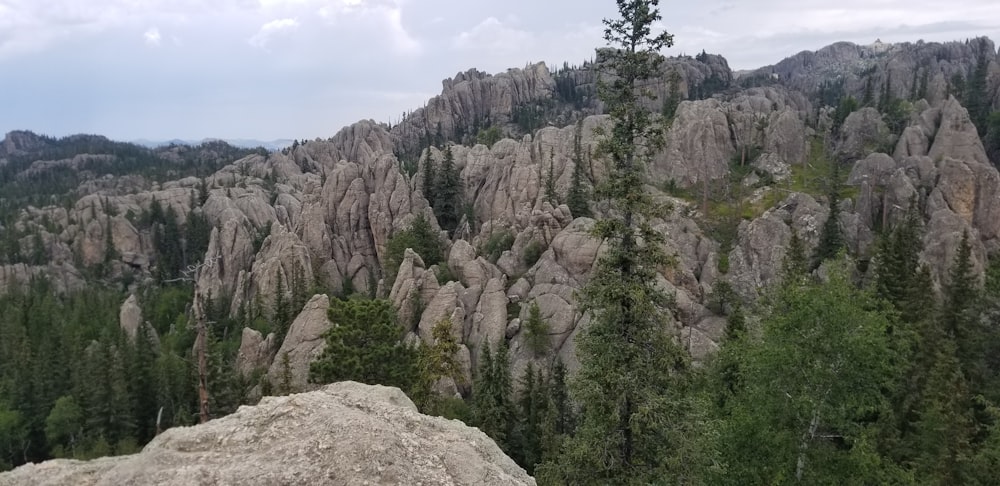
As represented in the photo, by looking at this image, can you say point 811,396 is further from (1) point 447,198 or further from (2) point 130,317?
(2) point 130,317

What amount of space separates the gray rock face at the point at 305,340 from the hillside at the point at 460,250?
0.18 metres

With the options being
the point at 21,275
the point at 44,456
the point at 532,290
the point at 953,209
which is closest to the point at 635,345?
the point at 532,290

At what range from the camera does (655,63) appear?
1731 centimetres

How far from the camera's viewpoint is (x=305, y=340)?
48125mm

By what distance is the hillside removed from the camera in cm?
4678

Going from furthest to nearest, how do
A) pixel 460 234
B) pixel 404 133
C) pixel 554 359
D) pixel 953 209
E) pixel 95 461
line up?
pixel 404 133
pixel 460 234
pixel 953 209
pixel 554 359
pixel 95 461

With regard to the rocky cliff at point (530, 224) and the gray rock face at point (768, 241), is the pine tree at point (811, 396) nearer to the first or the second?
the rocky cliff at point (530, 224)

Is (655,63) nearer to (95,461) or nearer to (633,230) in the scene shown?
(633,230)

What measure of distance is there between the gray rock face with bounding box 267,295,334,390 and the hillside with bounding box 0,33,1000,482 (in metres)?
0.18

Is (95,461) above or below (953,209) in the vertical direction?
above

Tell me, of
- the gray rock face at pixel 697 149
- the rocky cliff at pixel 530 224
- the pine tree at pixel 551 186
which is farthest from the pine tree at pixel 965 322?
the gray rock face at pixel 697 149

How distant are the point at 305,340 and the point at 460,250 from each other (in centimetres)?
1693

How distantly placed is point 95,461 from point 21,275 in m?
125

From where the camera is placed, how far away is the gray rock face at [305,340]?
45750 mm
